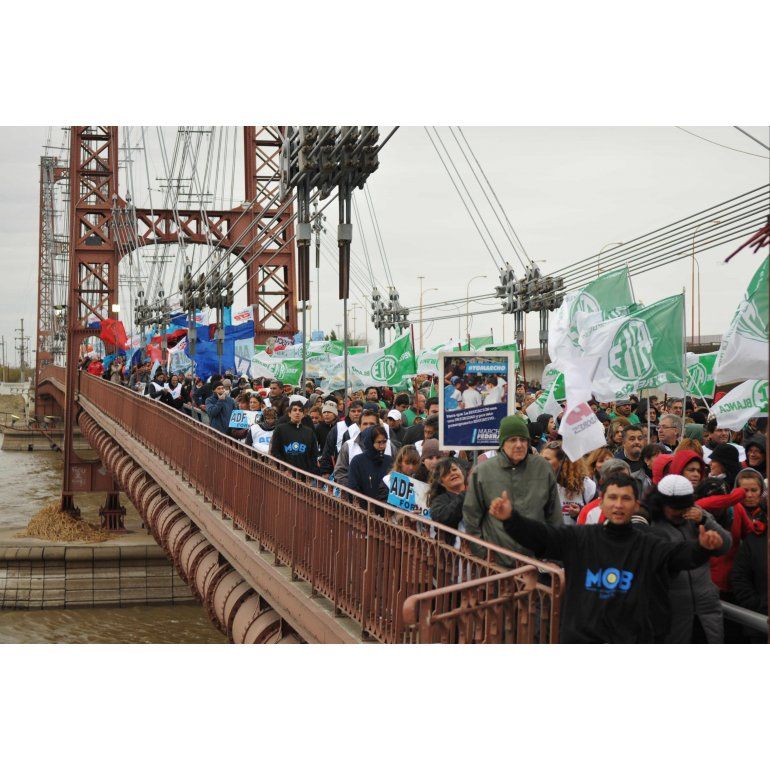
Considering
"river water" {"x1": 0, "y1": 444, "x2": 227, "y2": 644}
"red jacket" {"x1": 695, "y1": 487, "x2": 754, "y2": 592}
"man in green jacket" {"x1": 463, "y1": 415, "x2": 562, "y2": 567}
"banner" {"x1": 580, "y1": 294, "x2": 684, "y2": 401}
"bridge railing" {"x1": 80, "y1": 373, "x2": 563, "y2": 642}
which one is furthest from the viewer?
"river water" {"x1": 0, "y1": 444, "x2": 227, "y2": 644}

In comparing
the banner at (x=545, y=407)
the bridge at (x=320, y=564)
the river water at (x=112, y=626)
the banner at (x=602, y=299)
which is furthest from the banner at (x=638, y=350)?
the river water at (x=112, y=626)

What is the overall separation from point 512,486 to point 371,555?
1.47m

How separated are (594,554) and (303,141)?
10.7 metres

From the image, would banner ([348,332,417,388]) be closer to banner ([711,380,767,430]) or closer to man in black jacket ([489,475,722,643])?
banner ([711,380,767,430])

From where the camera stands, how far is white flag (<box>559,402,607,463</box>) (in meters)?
9.34

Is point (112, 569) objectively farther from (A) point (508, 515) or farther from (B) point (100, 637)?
(A) point (508, 515)

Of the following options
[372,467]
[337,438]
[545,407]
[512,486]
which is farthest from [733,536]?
[545,407]

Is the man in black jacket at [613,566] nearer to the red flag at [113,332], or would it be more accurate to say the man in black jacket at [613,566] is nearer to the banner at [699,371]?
the banner at [699,371]

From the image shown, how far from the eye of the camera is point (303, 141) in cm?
1545

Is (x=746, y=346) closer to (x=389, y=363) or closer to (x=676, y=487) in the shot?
(x=676, y=487)

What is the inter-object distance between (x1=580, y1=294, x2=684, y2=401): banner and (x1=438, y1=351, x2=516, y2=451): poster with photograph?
4.03 m

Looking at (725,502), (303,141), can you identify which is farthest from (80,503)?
(725,502)

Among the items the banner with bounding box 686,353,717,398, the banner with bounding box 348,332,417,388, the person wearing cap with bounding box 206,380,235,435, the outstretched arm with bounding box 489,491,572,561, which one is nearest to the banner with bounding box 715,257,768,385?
the outstretched arm with bounding box 489,491,572,561

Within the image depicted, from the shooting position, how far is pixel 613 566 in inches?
224
